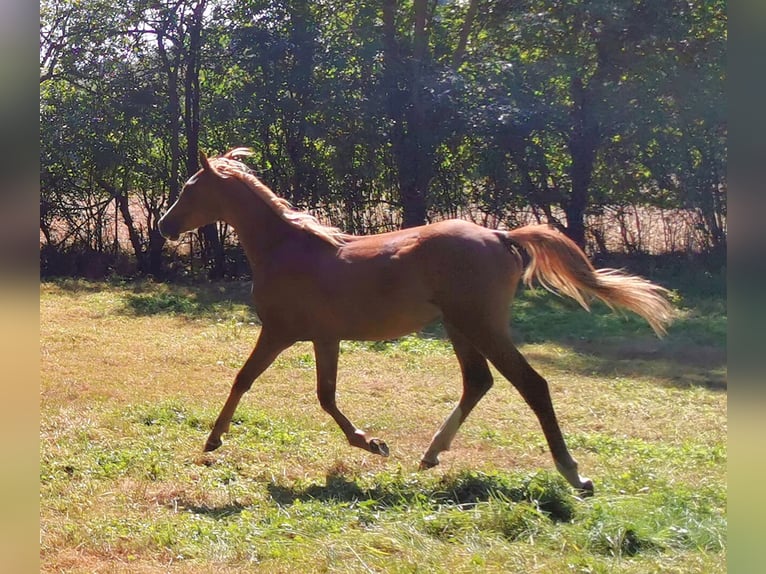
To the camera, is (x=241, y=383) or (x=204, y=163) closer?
(x=241, y=383)

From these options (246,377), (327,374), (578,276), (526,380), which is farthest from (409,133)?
(526,380)

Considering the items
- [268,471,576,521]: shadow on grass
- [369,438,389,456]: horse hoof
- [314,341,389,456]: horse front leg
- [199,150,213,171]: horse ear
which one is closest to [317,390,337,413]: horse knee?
[314,341,389,456]: horse front leg

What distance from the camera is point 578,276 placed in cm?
473

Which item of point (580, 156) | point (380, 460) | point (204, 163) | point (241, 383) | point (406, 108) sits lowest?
point (380, 460)

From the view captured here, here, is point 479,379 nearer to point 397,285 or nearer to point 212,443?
point 397,285

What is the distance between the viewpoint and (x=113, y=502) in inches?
176

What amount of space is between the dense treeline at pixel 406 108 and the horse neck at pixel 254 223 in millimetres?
7143

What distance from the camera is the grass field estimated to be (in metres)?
3.57

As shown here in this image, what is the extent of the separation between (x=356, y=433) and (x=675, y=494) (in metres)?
2.04

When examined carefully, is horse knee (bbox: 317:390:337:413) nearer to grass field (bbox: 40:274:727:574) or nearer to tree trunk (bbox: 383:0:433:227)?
grass field (bbox: 40:274:727:574)

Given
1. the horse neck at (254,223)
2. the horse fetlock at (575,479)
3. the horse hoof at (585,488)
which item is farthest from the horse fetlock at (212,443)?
the horse hoof at (585,488)

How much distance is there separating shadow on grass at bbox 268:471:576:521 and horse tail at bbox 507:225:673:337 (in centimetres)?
104

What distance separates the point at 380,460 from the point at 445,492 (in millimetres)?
988

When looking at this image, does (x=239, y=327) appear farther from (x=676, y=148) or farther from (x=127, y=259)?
(x=676, y=148)
